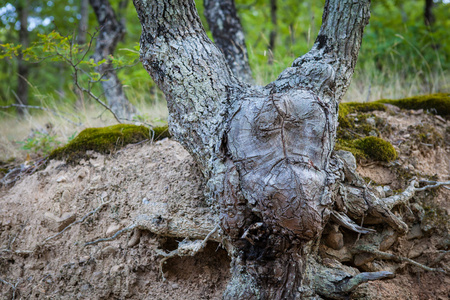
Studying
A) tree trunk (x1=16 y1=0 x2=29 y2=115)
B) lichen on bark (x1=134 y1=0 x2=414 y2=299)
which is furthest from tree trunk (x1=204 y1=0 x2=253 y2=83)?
tree trunk (x1=16 y1=0 x2=29 y2=115)

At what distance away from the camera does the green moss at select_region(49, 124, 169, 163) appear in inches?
136

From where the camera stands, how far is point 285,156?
1930 millimetres

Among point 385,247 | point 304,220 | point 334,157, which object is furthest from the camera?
point 385,247

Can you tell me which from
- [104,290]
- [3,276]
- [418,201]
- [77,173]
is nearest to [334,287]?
[418,201]

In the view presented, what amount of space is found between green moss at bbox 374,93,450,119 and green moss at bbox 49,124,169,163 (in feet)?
9.49

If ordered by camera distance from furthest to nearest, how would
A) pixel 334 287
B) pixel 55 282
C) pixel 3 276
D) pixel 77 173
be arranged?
pixel 77 173 → pixel 3 276 → pixel 55 282 → pixel 334 287

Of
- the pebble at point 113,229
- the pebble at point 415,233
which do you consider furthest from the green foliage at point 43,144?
the pebble at point 415,233

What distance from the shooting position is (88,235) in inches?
115

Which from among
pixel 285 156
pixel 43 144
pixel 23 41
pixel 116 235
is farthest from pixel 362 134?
pixel 23 41

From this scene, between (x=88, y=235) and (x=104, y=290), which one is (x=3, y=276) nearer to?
(x=88, y=235)

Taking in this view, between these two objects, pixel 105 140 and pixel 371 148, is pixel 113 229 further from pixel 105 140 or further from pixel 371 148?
pixel 371 148

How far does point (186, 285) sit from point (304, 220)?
1273 mm

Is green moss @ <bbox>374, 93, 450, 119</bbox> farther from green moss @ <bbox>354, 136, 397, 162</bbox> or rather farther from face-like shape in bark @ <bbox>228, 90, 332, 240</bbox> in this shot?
face-like shape in bark @ <bbox>228, 90, 332, 240</bbox>

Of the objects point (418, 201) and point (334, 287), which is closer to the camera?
point (334, 287)
